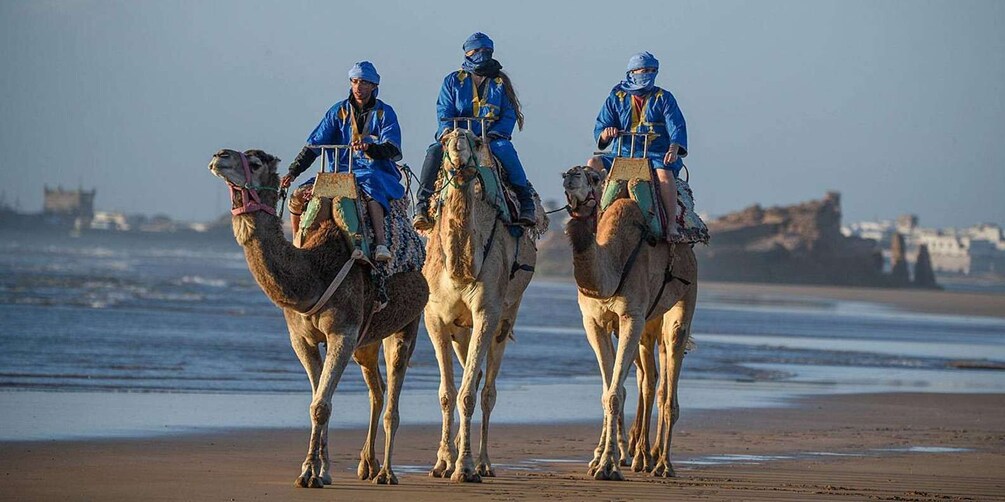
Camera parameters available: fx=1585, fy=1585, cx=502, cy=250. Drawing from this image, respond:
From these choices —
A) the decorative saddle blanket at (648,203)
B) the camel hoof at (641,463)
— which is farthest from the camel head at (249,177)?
the camel hoof at (641,463)

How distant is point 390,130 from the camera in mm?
12625

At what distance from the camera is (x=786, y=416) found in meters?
19.4

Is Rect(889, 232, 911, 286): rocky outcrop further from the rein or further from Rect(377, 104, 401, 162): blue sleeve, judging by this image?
the rein

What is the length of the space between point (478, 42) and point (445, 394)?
301 centimetres

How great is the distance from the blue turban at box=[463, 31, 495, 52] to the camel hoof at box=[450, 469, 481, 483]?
11.9ft

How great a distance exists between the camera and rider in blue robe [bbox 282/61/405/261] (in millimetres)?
12531

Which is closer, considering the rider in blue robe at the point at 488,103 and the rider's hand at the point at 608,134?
the rider in blue robe at the point at 488,103

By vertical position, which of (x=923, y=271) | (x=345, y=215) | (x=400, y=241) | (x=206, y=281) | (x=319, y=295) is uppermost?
(x=923, y=271)

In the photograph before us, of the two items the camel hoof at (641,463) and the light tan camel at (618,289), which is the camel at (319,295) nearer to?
the light tan camel at (618,289)

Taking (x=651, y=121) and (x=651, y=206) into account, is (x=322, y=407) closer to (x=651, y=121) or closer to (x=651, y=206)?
(x=651, y=206)

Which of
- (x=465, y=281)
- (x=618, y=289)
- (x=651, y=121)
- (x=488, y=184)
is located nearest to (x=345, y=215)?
(x=465, y=281)

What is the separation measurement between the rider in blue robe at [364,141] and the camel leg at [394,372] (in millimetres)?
1105

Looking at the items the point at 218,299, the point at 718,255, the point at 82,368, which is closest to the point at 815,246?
the point at 718,255

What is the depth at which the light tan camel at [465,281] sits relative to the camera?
40.7 feet
